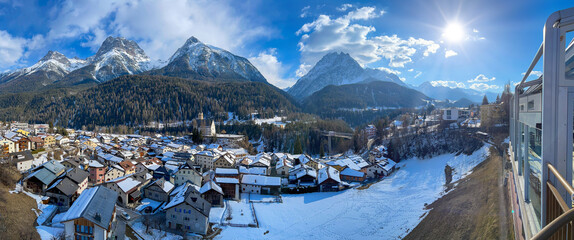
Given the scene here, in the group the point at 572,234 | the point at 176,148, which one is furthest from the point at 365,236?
the point at 176,148

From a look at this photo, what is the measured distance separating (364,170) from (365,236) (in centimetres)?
1703

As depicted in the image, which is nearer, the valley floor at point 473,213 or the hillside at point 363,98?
the valley floor at point 473,213

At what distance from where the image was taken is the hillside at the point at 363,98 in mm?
130250

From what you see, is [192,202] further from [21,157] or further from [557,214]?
[21,157]

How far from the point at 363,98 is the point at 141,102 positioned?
118 metres

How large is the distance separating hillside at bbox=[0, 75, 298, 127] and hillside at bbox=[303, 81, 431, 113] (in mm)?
24665

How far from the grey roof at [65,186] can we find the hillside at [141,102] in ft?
247

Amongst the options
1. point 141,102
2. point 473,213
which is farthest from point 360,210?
point 141,102

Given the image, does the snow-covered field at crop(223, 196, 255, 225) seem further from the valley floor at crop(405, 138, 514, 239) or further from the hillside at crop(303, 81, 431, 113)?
the hillside at crop(303, 81, 431, 113)

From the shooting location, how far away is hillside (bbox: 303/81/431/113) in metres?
130

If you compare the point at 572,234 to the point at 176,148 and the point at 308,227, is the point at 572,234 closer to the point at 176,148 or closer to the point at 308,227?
the point at 308,227

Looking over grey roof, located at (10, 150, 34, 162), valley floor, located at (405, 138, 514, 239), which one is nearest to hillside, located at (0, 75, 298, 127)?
grey roof, located at (10, 150, 34, 162)

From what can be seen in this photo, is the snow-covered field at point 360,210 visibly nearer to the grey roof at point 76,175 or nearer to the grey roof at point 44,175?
the grey roof at point 76,175

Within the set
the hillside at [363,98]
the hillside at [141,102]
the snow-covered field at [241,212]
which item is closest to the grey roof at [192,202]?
the snow-covered field at [241,212]
